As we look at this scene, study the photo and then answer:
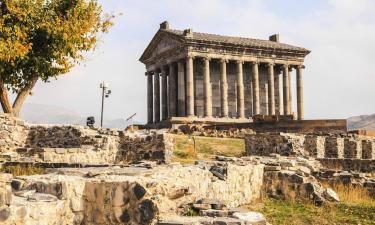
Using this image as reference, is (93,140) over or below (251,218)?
over

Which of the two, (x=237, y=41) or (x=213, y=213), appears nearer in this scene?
(x=213, y=213)

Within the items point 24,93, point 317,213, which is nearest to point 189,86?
point 24,93

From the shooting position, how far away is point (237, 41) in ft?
173

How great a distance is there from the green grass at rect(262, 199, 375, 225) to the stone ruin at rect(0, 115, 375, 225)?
519 mm

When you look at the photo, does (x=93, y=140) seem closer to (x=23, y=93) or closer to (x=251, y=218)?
(x=23, y=93)

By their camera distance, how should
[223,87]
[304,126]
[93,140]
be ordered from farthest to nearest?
[223,87]
[304,126]
[93,140]

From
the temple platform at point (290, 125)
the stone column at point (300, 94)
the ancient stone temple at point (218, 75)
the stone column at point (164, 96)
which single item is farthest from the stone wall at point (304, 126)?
the stone column at point (300, 94)

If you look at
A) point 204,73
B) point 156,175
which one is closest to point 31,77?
point 156,175

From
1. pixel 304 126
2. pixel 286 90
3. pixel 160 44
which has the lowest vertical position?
pixel 304 126

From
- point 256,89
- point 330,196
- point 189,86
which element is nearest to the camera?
point 330,196

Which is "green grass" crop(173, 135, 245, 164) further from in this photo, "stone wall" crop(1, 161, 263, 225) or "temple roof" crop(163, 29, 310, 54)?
"temple roof" crop(163, 29, 310, 54)

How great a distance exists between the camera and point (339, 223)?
10.9 m

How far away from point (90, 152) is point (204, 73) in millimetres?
35094

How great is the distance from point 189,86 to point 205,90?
6.52 ft
